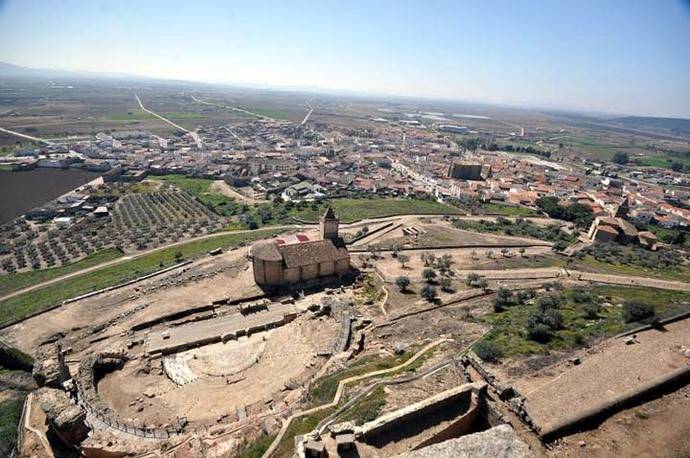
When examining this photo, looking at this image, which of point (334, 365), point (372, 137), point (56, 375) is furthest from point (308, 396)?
point (372, 137)

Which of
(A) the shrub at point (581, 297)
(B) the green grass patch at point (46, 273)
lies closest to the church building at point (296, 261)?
(A) the shrub at point (581, 297)

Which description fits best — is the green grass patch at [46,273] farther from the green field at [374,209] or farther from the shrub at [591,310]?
the shrub at [591,310]

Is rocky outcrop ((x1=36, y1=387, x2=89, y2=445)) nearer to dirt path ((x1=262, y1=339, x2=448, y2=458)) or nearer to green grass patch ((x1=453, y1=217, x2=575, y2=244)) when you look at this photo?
dirt path ((x1=262, y1=339, x2=448, y2=458))

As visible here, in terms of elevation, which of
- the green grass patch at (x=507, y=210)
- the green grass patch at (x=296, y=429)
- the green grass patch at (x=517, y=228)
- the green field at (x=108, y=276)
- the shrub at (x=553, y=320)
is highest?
the shrub at (x=553, y=320)

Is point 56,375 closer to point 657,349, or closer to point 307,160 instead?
point 657,349

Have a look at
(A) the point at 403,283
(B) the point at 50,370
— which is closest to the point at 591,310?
(A) the point at 403,283

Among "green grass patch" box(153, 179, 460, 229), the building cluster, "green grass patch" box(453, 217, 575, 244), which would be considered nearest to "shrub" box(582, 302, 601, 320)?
"green grass patch" box(453, 217, 575, 244)
